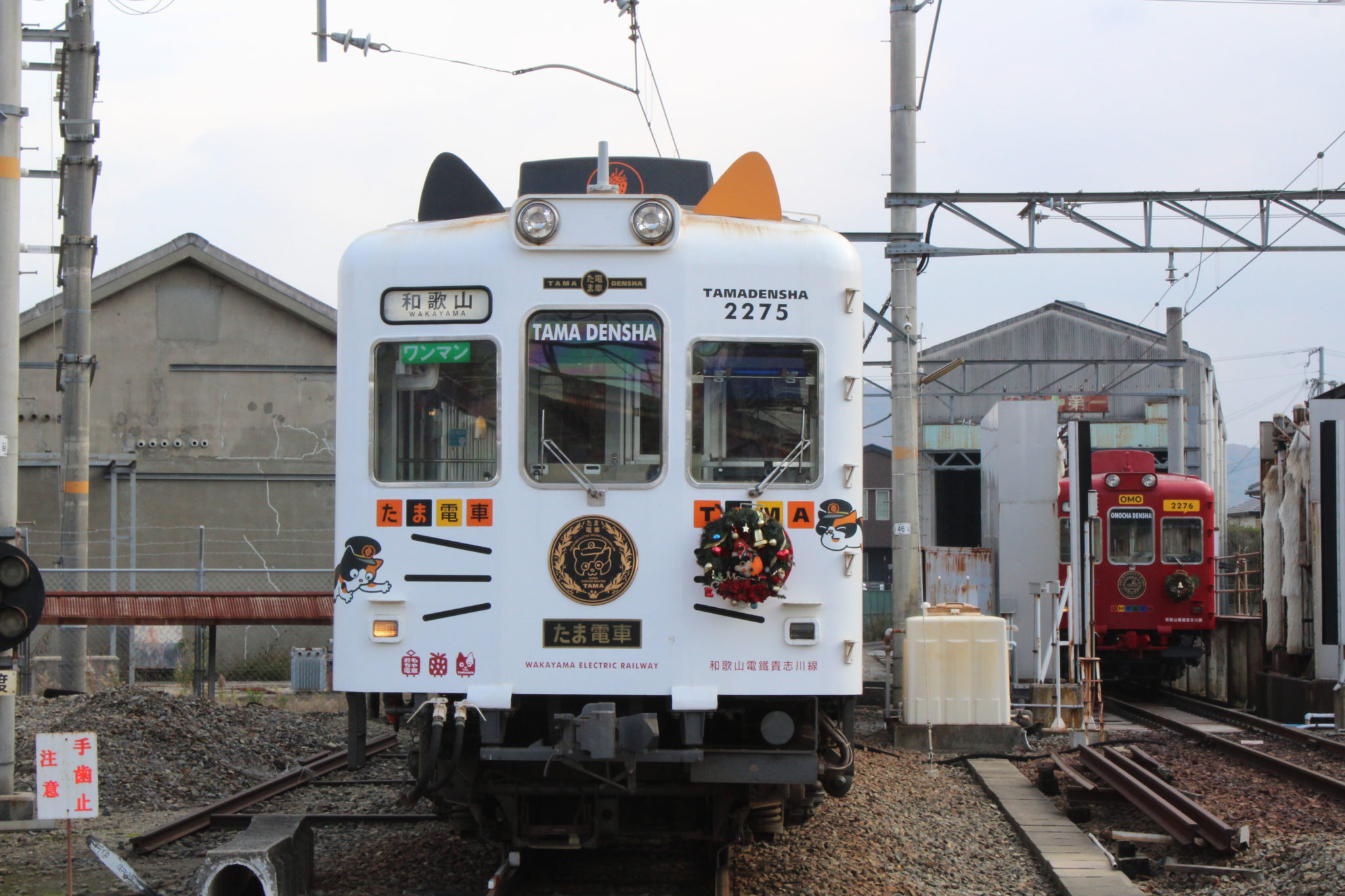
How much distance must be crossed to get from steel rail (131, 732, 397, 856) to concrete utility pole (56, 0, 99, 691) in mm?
4014

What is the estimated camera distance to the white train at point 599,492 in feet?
19.5

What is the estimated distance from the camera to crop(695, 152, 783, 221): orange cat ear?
6492mm

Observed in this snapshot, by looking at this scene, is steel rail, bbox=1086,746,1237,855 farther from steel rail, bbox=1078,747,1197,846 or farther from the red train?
the red train

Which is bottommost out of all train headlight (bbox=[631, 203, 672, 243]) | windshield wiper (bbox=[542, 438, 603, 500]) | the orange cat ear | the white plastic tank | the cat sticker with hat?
the white plastic tank

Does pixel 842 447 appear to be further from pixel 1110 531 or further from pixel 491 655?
pixel 1110 531

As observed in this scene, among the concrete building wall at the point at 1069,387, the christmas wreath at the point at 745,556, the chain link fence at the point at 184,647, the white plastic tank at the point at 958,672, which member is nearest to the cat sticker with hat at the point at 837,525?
the christmas wreath at the point at 745,556

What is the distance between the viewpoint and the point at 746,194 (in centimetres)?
653

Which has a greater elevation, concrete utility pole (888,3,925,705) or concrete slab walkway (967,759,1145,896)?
concrete utility pole (888,3,925,705)

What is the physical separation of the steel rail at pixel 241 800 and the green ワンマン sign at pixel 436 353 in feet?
6.25

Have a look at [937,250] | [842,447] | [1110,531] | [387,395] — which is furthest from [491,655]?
[1110,531]

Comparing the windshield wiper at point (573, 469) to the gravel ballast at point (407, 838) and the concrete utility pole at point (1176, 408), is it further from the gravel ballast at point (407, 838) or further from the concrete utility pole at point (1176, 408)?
the concrete utility pole at point (1176, 408)

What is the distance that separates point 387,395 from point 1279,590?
1196 centimetres

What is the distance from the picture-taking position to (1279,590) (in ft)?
48.5

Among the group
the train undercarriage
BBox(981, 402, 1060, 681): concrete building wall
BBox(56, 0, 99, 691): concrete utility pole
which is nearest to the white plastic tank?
BBox(981, 402, 1060, 681): concrete building wall
